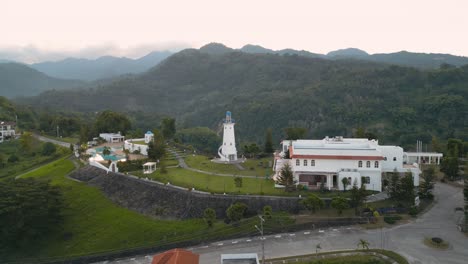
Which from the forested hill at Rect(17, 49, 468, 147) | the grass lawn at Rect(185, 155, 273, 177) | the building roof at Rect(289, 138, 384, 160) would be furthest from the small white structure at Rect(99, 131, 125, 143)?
the forested hill at Rect(17, 49, 468, 147)

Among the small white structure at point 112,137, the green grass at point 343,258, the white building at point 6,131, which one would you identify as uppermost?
the white building at point 6,131

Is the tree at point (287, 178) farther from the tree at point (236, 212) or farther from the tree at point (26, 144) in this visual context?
the tree at point (26, 144)

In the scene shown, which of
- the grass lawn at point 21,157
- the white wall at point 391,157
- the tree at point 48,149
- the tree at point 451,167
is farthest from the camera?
the tree at point 48,149

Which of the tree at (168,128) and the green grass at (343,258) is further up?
the tree at (168,128)

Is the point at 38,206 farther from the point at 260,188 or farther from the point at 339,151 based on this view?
the point at 339,151

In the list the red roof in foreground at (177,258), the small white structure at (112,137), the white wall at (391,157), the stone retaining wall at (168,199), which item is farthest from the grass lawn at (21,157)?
the white wall at (391,157)

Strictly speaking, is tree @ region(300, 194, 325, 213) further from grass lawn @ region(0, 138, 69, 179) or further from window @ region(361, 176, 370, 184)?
grass lawn @ region(0, 138, 69, 179)
